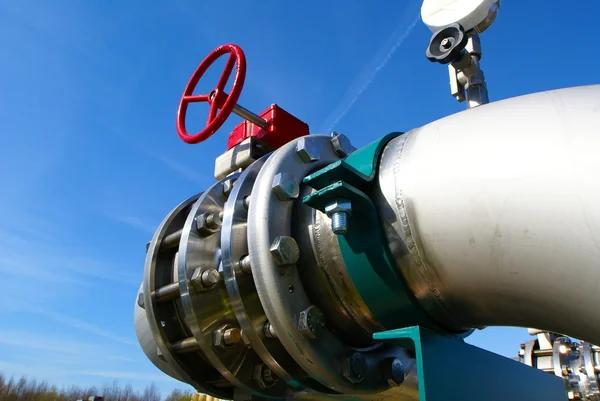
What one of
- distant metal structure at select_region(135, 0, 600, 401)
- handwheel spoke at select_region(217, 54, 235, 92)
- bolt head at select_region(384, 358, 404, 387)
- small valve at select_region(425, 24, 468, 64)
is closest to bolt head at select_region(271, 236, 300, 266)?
distant metal structure at select_region(135, 0, 600, 401)

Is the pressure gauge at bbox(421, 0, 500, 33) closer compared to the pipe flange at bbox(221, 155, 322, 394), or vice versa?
the pipe flange at bbox(221, 155, 322, 394)

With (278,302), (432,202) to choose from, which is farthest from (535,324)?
(278,302)

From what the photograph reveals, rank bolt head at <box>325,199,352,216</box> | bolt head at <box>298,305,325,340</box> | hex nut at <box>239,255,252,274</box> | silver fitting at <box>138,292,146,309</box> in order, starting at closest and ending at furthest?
bolt head at <box>325,199,352,216</box>
bolt head at <box>298,305,325,340</box>
hex nut at <box>239,255,252,274</box>
silver fitting at <box>138,292,146,309</box>

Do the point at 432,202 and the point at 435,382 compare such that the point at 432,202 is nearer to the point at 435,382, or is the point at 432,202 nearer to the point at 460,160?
the point at 460,160

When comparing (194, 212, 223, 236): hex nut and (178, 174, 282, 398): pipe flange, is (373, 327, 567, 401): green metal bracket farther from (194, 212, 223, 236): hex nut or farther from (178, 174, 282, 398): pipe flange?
(194, 212, 223, 236): hex nut

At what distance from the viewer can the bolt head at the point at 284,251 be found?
1.20 m

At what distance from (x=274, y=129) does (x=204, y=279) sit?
0.81m

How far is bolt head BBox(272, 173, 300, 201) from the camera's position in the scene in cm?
129

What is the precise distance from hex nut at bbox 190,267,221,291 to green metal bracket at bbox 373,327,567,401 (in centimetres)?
58

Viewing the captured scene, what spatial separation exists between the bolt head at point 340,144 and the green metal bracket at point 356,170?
0.29 meters

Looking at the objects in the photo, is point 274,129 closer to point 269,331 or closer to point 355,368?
point 269,331

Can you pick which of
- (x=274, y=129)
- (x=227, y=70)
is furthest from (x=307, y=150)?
(x=227, y=70)

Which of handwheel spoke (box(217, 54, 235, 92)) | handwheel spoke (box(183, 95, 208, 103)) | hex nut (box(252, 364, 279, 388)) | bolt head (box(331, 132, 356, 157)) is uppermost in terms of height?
handwheel spoke (box(217, 54, 235, 92))

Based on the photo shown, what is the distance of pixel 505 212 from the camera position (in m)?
0.90
